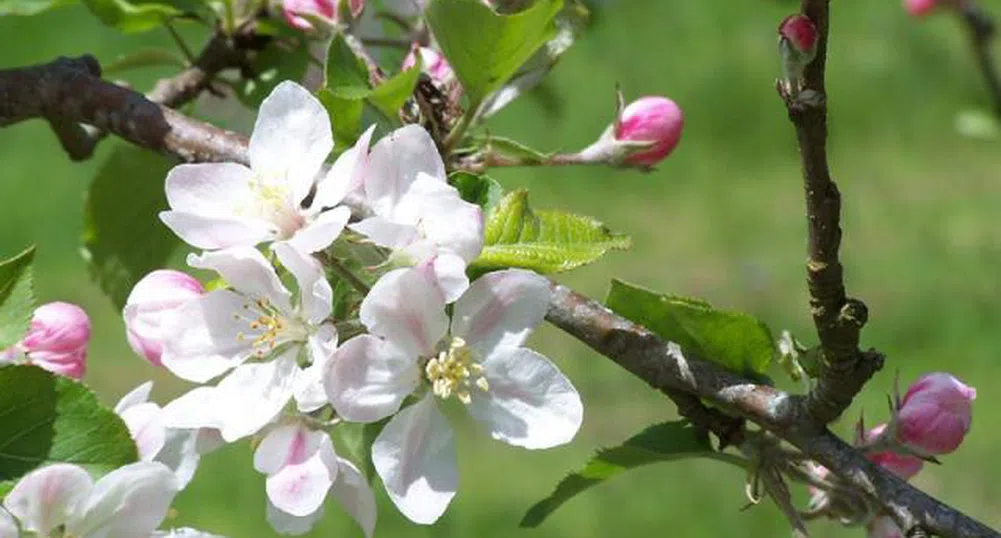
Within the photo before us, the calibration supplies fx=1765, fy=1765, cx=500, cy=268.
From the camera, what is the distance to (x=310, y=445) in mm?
968

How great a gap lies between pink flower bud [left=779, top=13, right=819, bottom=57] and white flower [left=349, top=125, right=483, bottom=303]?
211 millimetres

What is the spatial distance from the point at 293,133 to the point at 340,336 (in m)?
0.13

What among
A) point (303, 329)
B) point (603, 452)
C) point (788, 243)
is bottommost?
point (788, 243)

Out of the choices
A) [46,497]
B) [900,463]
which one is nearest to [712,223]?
[900,463]

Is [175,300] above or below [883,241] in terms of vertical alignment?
above

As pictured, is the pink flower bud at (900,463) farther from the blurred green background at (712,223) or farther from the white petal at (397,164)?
the blurred green background at (712,223)

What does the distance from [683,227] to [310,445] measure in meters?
5.07

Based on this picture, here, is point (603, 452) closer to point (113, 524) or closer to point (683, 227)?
point (113, 524)

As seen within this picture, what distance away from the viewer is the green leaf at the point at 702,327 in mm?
1091

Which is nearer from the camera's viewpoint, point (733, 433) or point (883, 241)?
point (733, 433)

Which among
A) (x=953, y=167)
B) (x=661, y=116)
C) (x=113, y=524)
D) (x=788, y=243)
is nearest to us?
(x=113, y=524)

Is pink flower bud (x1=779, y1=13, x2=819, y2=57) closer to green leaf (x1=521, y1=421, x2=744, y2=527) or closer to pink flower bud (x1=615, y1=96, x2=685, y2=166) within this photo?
green leaf (x1=521, y1=421, x2=744, y2=527)

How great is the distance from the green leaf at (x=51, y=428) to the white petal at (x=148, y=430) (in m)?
0.04

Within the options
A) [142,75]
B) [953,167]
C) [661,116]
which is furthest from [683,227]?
[661,116]
